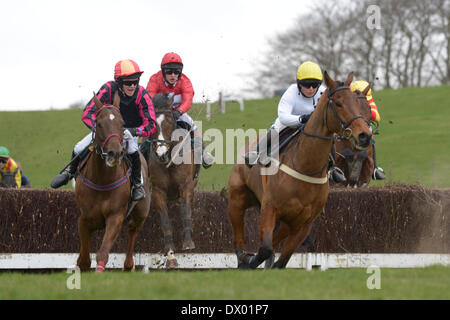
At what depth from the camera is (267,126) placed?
106ft

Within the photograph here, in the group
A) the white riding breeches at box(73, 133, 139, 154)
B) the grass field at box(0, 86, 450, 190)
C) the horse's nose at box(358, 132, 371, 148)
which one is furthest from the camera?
the grass field at box(0, 86, 450, 190)

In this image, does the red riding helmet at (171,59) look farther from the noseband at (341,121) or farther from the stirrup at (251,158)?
the noseband at (341,121)

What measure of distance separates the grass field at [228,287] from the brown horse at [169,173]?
3.63 meters

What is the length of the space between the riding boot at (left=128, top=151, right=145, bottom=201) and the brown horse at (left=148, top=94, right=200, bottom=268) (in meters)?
1.35

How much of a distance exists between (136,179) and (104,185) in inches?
22.9

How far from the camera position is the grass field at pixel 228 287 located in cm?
573

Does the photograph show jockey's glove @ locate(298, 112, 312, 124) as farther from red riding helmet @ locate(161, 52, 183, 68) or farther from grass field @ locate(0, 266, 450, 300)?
red riding helmet @ locate(161, 52, 183, 68)

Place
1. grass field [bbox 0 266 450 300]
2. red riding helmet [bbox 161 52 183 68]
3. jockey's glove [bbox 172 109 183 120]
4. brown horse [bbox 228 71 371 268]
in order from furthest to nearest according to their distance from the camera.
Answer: red riding helmet [bbox 161 52 183 68], jockey's glove [bbox 172 109 183 120], brown horse [bbox 228 71 371 268], grass field [bbox 0 266 450 300]

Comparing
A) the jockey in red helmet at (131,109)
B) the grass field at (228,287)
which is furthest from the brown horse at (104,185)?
the grass field at (228,287)

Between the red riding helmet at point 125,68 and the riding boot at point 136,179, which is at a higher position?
the red riding helmet at point 125,68

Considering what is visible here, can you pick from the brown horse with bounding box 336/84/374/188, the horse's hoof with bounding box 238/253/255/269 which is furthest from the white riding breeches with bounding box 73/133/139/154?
the brown horse with bounding box 336/84/374/188

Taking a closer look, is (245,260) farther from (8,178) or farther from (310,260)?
(8,178)

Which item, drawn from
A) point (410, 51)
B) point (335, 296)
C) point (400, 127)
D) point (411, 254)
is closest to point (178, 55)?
point (411, 254)

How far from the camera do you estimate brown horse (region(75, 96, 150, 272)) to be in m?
7.91
